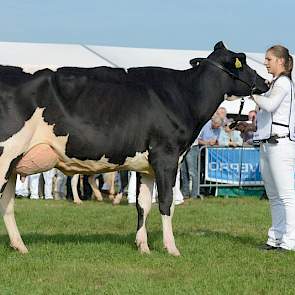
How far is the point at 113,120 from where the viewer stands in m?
7.85

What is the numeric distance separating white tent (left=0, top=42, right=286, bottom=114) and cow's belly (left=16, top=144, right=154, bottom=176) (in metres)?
14.4

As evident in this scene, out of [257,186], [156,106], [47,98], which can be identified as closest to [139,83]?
[156,106]

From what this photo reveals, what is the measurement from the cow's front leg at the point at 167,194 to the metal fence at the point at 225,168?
9313 mm

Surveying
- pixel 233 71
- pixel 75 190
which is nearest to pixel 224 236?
pixel 233 71

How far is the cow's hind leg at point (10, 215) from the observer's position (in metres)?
8.16

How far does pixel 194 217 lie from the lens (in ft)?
40.8

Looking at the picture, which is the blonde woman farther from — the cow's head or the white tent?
the white tent

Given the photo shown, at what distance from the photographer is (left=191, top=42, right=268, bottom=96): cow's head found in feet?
28.0

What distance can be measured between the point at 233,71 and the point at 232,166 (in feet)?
30.9

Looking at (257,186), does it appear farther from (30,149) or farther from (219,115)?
(30,149)

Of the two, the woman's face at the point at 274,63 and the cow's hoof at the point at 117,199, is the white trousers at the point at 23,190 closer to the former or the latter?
the cow's hoof at the point at 117,199

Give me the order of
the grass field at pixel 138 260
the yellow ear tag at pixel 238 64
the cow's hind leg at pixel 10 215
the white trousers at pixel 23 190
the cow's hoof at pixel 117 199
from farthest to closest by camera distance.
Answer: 1. the white trousers at pixel 23 190
2. the cow's hoof at pixel 117 199
3. the yellow ear tag at pixel 238 64
4. the cow's hind leg at pixel 10 215
5. the grass field at pixel 138 260

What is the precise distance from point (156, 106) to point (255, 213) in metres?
5.73

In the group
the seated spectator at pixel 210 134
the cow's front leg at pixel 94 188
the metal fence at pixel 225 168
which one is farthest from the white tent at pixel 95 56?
the cow's front leg at pixel 94 188
